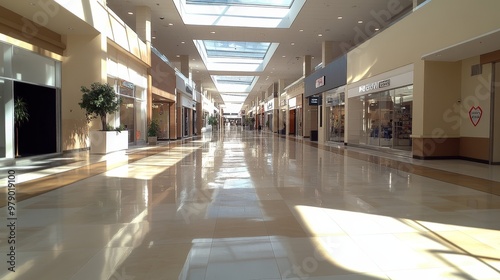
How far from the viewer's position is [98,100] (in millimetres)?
10688

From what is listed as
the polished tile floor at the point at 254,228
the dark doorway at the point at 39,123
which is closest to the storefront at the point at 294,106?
the dark doorway at the point at 39,123

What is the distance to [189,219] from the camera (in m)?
3.98

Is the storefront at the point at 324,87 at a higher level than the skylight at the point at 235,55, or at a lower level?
lower

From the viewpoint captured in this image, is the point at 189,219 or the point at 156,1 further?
the point at 156,1

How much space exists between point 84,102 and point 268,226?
9.25 m

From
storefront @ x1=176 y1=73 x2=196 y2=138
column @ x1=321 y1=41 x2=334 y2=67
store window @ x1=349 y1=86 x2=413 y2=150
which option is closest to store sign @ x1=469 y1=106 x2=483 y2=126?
store window @ x1=349 y1=86 x2=413 y2=150

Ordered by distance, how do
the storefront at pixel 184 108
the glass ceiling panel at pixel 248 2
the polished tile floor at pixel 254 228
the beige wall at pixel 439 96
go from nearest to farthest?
the polished tile floor at pixel 254 228 < the beige wall at pixel 439 96 < the glass ceiling panel at pixel 248 2 < the storefront at pixel 184 108

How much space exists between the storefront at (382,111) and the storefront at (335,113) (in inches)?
52.3

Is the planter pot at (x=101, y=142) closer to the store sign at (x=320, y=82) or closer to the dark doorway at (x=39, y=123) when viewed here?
the dark doorway at (x=39, y=123)

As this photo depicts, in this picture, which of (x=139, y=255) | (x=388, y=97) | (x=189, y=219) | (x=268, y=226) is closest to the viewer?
(x=139, y=255)

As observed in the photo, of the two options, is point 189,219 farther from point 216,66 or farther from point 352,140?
point 216,66

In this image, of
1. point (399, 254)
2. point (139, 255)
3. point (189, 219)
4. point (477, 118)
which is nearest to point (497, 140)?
point (477, 118)

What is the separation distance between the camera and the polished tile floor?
2662 millimetres

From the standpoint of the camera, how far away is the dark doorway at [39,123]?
1063 centimetres
